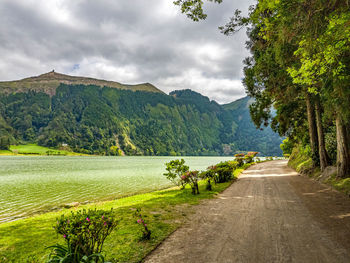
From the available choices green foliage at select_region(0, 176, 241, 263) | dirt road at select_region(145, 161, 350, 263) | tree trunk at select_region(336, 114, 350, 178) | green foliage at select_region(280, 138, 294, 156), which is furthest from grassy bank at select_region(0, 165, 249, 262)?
green foliage at select_region(280, 138, 294, 156)

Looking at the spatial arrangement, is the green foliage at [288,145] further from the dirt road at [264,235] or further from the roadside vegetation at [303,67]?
the dirt road at [264,235]

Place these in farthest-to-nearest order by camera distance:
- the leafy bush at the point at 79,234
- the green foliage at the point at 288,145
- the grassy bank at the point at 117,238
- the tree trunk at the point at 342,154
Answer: the green foliage at the point at 288,145 < the tree trunk at the point at 342,154 < the grassy bank at the point at 117,238 < the leafy bush at the point at 79,234

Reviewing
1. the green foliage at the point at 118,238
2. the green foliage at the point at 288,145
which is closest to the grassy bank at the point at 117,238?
the green foliage at the point at 118,238

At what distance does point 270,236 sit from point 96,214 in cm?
490

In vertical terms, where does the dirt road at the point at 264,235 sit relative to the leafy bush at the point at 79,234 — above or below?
below

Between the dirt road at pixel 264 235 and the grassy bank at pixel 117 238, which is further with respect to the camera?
the grassy bank at pixel 117 238

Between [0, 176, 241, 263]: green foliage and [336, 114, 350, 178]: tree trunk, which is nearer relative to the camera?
[0, 176, 241, 263]: green foliage

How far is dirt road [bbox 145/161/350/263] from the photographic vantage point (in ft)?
16.4

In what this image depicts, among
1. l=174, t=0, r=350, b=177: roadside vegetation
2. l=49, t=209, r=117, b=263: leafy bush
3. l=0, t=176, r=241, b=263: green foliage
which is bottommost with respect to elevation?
l=0, t=176, r=241, b=263: green foliage

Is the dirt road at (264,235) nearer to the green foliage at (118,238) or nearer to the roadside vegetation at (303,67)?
the green foliage at (118,238)

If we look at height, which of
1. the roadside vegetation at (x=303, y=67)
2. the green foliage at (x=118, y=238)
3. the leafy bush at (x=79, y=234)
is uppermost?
the roadside vegetation at (x=303, y=67)

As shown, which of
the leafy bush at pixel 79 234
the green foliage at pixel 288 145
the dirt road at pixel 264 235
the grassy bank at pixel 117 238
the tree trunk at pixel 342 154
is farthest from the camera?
the green foliage at pixel 288 145

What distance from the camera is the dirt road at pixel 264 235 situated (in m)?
5.01

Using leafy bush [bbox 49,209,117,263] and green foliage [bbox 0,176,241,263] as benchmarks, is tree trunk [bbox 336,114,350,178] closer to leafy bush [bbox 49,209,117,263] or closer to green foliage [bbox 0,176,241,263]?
green foliage [bbox 0,176,241,263]
